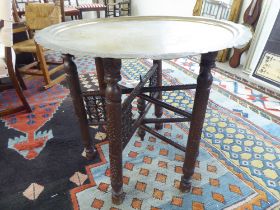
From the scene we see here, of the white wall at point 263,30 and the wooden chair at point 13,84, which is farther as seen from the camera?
the white wall at point 263,30

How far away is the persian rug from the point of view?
4.26ft

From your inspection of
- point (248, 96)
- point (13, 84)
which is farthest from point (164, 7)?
point (13, 84)

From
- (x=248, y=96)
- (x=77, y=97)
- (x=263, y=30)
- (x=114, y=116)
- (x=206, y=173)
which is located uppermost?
(x=263, y=30)

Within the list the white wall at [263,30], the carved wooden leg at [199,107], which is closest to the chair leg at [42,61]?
the carved wooden leg at [199,107]

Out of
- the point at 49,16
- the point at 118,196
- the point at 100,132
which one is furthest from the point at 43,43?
the point at 49,16

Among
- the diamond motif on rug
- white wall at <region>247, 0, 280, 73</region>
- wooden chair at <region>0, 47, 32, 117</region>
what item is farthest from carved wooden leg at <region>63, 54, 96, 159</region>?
white wall at <region>247, 0, 280, 73</region>

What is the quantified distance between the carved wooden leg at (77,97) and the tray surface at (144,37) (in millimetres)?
164

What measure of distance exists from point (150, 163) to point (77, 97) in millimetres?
684

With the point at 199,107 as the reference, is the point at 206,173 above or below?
below

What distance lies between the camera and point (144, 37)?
106cm

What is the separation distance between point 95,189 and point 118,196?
202 mm

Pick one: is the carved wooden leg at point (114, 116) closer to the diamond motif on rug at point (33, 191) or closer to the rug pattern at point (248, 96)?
the diamond motif on rug at point (33, 191)

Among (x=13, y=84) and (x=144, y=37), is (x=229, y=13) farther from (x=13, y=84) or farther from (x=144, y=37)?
(x=13, y=84)

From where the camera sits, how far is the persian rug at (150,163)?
4.26 ft
